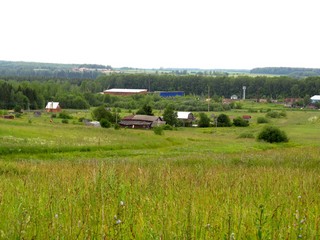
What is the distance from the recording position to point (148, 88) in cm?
17625

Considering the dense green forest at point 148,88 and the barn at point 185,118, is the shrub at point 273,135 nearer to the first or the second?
the barn at point 185,118

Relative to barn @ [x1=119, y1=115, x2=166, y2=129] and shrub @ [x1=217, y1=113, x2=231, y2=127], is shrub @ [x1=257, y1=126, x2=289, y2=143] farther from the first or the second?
shrub @ [x1=217, y1=113, x2=231, y2=127]

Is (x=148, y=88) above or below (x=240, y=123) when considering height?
above

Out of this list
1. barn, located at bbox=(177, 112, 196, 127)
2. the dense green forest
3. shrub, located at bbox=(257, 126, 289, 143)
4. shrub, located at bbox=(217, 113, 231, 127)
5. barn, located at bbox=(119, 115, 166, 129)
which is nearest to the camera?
shrub, located at bbox=(257, 126, 289, 143)

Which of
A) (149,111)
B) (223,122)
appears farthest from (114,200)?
(149,111)

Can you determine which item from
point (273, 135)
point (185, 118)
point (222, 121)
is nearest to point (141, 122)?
point (185, 118)

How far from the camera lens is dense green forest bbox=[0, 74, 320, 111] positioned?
97.5 metres

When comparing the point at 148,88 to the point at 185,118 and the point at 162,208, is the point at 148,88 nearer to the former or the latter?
the point at 185,118

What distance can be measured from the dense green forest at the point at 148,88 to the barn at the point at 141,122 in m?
30.9

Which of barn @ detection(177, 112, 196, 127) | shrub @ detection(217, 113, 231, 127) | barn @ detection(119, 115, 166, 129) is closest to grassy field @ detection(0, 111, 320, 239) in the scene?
barn @ detection(119, 115, 166, 129)

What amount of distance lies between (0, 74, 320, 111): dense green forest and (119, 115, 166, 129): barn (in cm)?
3093

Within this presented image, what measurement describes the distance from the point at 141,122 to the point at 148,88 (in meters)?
107

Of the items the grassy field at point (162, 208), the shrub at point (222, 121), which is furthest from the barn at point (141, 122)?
the grassy field at point (162, 208)

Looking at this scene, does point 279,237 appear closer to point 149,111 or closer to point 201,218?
point 201,218
